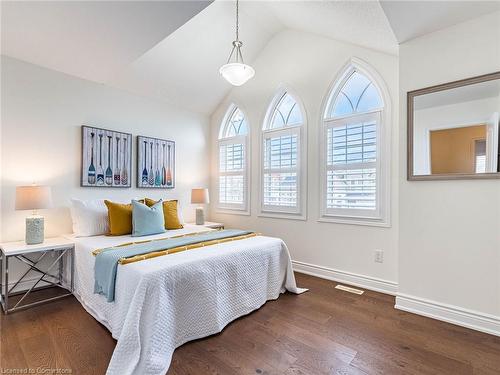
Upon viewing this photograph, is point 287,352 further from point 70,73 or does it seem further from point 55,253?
point 70,73

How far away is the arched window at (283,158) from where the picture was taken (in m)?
3.64

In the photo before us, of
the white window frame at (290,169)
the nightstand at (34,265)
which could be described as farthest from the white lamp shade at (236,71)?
the nightstand at (34,265)

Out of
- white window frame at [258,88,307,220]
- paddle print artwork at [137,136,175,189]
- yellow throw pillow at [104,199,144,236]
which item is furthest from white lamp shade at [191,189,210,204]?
yellow throw pillow at [104,199,144,236]

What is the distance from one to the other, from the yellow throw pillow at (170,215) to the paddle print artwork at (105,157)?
2.06 ft

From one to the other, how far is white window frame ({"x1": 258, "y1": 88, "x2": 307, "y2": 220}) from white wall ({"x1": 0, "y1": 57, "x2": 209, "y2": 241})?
161cm

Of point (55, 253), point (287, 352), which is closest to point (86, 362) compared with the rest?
point (287, 352)

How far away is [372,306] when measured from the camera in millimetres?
2602

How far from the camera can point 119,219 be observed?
118 inches

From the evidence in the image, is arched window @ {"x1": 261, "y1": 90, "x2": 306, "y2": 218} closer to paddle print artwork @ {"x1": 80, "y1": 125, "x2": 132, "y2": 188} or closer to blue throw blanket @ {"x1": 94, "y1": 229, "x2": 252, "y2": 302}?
blue throw blanket @ {"x1": 94, "y1": 229, "x2": 252, "y2": 302}

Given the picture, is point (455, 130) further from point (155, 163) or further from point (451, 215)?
point (155, 163)

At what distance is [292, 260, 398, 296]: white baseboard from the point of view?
2.92m

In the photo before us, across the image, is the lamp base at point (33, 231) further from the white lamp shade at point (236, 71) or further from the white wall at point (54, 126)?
the white lamp shade at point (236, 71)

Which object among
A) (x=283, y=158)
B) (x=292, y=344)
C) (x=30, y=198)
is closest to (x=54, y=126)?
(x=30, y=198)

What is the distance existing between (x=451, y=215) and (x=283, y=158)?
2.08 metres
